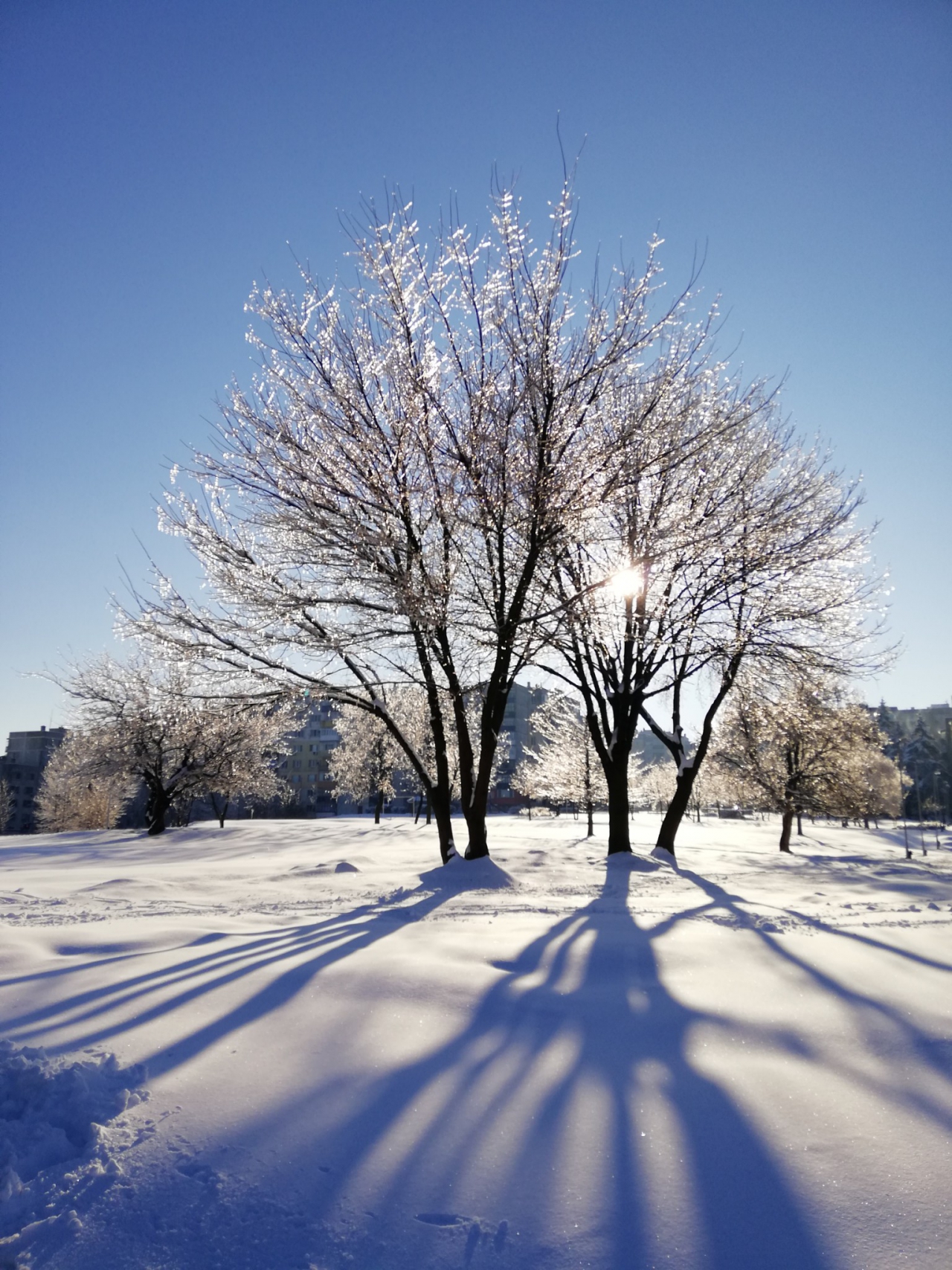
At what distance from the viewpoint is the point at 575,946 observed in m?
4.20

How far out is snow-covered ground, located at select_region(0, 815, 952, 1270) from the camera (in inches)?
61.8

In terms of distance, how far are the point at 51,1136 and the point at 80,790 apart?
3951cm

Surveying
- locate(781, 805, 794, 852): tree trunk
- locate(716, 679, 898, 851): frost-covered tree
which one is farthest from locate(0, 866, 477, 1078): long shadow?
locate(781, 805, 794, 852): tree trunk

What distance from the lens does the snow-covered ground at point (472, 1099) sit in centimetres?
157

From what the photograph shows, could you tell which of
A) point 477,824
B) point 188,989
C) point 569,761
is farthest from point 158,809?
point 188,989

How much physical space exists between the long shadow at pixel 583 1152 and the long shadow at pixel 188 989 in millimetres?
727

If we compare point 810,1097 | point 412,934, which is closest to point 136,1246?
point 810,1097

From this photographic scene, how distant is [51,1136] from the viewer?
191 cm

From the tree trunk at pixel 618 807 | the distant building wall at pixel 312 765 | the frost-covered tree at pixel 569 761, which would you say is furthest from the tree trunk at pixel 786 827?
the distant building wall at pixel 312 765

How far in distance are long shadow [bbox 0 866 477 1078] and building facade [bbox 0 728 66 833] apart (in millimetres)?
80654

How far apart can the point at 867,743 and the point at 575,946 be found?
29481 millimetres

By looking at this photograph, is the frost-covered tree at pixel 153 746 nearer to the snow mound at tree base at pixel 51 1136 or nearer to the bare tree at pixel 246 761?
the bare tree at pixel 246 761

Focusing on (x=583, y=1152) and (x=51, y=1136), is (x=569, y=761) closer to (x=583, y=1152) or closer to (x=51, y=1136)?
(x=583, y=1152)

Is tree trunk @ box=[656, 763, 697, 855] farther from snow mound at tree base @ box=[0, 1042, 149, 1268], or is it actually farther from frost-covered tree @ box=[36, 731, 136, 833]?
frost-covered tree @ box=[36, 731, 136, 833]
